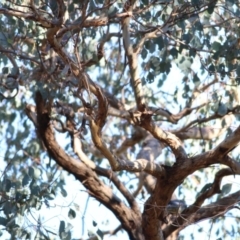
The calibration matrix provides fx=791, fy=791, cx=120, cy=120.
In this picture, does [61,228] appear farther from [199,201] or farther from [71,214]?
[199,201]

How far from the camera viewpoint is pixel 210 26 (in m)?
6.01

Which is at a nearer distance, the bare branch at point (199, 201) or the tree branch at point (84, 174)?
the bare branch at point (199, 201)

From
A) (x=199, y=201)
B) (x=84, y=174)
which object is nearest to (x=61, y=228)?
(x=84, y=174)

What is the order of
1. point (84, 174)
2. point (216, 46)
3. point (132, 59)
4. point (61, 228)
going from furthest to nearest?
1. point (84, 174)
2. point (216, 46)
3. point (61, 228)
4. point (132, 59)

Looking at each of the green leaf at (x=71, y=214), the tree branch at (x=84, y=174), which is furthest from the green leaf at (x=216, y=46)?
the green leaf at (x=71, y=214)

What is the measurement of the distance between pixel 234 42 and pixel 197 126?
2.03m

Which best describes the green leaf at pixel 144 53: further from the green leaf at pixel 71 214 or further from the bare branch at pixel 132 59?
the green leaf at pixel 71 214

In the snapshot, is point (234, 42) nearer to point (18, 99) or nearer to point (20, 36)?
point (20, 36)

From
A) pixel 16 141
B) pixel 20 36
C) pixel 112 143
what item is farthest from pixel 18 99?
pixel 20 36

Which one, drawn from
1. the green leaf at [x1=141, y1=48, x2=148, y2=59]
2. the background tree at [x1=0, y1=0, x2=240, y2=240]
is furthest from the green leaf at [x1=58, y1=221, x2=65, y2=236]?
the green leaf at [x1=141, y1=48, x2=148, y2=59]

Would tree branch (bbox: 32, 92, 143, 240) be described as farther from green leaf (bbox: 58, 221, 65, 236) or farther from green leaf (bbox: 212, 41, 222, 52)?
green leaf (bbox: 212, 41, 222, 52)

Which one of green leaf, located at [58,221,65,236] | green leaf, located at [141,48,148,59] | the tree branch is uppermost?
green leaf, located at [141,48,148,59]

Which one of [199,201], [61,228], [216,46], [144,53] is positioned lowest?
[61,228]

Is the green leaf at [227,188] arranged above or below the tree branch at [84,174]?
below
